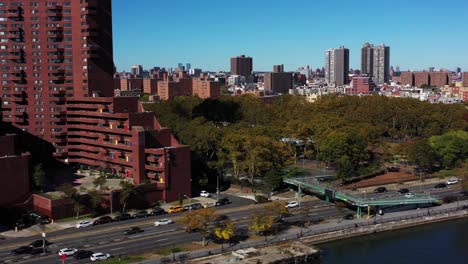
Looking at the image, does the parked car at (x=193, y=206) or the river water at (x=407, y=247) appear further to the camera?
the parked car at (x=193, y=206)

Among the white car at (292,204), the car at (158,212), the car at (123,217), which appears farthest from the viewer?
the white car at (292,204)

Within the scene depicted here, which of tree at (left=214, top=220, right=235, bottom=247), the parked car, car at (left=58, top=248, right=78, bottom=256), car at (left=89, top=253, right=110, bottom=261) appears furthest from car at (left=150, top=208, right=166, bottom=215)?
car at (left=89, top=253, right=110, bottom=261)

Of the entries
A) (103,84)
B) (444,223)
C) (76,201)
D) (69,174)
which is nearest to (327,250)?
(444,223)

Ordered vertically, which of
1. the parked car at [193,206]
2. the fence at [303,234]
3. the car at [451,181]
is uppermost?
the car at [451,181]

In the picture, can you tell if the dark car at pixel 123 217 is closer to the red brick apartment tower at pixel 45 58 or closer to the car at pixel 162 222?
the car at pixel 162 222

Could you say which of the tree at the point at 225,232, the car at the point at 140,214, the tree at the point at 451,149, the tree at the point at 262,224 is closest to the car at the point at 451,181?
the tree at the point at 451,149

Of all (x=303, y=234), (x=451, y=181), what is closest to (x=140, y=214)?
(x=303, y=234)

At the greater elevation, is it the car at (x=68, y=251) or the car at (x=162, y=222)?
the car at (x=162, y=222)

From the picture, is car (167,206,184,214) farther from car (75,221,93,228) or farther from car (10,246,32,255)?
car (10,246,32,255)
